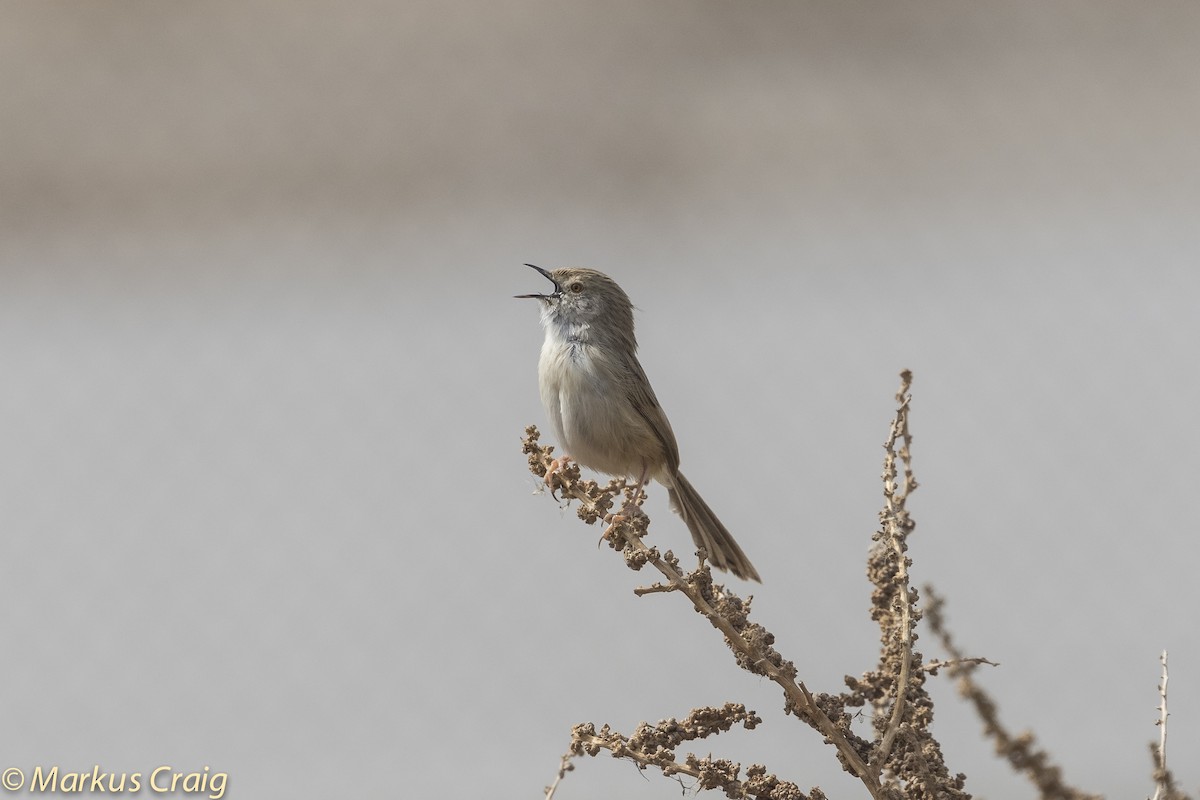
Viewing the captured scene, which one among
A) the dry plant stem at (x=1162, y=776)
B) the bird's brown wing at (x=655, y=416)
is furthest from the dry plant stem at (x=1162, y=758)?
the bird's brown wing at (x=655, y=416)

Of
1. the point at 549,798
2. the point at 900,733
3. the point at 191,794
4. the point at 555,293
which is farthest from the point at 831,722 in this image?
the point at 555,293

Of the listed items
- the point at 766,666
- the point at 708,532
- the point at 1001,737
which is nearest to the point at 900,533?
the point at 766,666

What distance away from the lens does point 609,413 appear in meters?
3.59

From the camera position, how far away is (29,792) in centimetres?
251

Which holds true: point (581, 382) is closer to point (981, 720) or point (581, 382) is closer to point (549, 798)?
point (549, 798)

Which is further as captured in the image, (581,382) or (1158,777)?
(581,382)

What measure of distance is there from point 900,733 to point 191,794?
1.59 meters

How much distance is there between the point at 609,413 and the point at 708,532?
0.46 meters

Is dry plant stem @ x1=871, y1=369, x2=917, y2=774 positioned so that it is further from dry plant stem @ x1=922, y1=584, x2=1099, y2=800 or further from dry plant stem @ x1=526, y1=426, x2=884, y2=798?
dry plant stem @ x1=922, y1=584, x2=1099, y2=800

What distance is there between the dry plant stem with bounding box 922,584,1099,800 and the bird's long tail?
87.0 inches

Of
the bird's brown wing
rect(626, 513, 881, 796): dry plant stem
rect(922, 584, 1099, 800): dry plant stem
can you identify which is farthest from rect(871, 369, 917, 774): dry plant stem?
the bird's brown wing

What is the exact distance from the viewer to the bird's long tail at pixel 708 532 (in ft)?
11.1

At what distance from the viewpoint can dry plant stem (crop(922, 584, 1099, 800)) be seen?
Result: 958mm

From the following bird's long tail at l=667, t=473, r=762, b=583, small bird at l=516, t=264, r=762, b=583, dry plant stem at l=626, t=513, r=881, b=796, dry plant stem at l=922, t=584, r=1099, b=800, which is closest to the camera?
dry plant stem at l=922, t=584, r=1099, b=800
